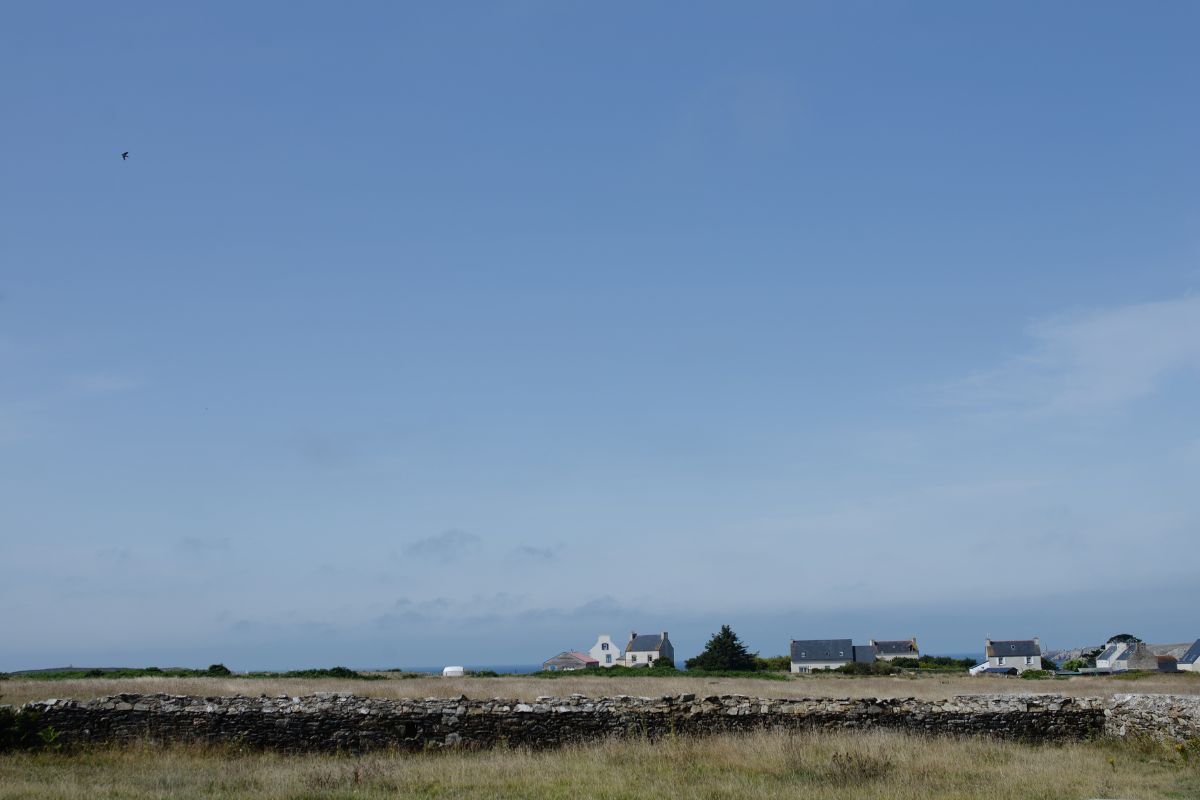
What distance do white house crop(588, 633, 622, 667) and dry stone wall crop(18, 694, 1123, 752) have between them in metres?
89.4

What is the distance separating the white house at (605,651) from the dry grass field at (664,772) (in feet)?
300

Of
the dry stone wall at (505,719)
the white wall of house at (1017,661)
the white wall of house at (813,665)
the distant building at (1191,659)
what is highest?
the dry stone wall at (505,719)

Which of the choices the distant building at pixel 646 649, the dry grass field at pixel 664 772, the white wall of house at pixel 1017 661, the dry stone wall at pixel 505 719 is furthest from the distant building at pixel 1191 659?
the dry grass field at pixel 664 772

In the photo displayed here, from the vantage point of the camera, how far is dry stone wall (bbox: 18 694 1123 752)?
51.7 feet

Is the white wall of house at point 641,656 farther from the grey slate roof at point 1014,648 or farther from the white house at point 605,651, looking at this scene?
the grey slate roof at point 1014,648

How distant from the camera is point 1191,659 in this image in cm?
7138

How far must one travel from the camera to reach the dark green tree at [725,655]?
61.2 m

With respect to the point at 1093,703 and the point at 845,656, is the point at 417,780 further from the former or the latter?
the point at 845,656

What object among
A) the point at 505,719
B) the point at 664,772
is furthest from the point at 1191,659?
the point at 664,772

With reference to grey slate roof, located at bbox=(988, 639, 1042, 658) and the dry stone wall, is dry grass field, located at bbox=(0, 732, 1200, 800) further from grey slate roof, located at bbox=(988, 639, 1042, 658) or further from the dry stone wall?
grey slate roof, located at bbox=(988, 639, 1042, 658)

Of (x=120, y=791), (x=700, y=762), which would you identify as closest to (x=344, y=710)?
(x=120, y=791)

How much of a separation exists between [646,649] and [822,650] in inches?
771

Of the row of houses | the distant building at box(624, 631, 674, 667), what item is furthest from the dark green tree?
the distant building at box(624, 631, 674, 667)

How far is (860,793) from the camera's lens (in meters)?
11.4
